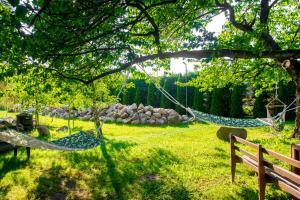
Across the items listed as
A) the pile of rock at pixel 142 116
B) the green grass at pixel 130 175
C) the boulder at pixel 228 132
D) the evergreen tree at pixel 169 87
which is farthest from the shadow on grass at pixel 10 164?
the evergreen tree at pixel 169 87

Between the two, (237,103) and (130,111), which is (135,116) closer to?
(130,111)

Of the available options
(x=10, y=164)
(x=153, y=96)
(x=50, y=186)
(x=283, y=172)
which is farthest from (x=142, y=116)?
(x=283, y=172)

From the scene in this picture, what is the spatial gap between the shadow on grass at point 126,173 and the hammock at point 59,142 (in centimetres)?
56

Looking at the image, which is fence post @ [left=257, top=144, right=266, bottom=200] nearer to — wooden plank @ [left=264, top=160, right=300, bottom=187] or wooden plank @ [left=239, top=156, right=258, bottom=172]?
wooden plank @ [left=264, top=160, right=300, bottom=187]

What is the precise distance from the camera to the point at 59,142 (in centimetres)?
494

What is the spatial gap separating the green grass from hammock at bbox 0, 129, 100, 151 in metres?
0.57

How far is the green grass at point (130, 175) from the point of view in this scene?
4.05 metres

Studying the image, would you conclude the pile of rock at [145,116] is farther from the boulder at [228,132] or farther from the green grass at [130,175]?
the green grass at [130,175]

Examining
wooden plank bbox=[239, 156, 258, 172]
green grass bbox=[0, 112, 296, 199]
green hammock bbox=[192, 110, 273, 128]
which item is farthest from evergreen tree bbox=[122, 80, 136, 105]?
wooden plank bbox=[239, 156, 258, 172]

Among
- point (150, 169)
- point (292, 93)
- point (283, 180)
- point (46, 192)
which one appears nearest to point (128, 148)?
point (150, 169)

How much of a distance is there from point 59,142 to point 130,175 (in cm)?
144

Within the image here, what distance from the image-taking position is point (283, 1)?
665cm

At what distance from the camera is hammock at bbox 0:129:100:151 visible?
15.0 ft

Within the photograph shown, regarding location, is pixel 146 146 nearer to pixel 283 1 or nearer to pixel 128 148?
pixel 128 148
